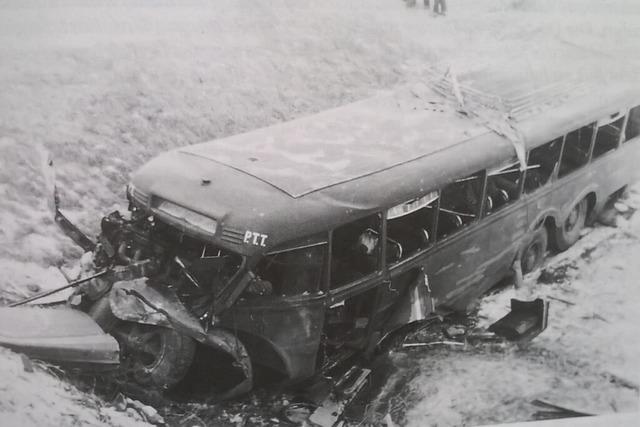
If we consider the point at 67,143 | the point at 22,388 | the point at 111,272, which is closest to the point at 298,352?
the point at 111,272

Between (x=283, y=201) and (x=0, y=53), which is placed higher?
(x=0, y=53)

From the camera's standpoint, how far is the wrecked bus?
3135 mm

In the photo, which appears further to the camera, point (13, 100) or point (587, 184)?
point (587, 184)

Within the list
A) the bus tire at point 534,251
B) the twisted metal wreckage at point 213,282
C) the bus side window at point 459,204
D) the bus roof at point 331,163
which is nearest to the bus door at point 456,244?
the bus side window at point 459,204

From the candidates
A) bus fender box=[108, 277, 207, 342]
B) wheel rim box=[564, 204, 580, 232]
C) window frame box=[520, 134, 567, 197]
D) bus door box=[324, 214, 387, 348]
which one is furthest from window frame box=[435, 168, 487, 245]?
bus fender box=[108, 277, 207, 342]

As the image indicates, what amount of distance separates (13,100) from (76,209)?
0.63 m

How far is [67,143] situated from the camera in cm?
322

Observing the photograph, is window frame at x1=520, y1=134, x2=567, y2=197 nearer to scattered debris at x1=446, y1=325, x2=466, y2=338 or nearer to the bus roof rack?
the bus roof rack

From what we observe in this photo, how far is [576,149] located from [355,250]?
1836 mm

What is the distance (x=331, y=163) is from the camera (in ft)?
11.3

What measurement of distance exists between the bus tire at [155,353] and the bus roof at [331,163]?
560 mm

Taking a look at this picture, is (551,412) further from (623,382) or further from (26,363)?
(26,363)

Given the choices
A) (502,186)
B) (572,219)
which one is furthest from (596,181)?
(502,186)

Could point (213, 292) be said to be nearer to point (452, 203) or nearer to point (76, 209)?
point (76, 209)
